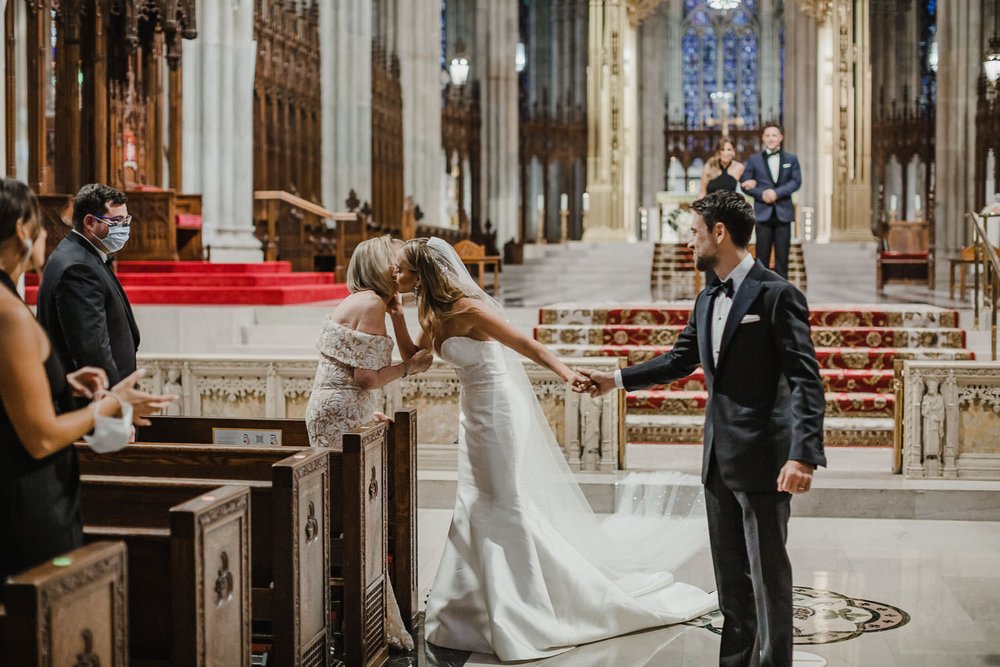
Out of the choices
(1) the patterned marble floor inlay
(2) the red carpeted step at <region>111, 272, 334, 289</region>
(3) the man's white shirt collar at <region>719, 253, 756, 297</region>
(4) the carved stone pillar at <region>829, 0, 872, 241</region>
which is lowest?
(1) the patterned marble floor inlay

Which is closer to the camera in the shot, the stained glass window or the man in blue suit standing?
the man in blue suit standing

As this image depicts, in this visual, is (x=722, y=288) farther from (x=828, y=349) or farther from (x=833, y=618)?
(x=828, y=349)

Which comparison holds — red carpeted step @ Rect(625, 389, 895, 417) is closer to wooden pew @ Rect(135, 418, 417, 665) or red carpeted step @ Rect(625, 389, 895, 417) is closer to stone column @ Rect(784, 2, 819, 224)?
wooden pew @ Rect(135, 418, 417, 665)

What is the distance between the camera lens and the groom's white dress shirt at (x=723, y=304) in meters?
3.34

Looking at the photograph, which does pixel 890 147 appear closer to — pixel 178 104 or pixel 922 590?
pixel 178 104

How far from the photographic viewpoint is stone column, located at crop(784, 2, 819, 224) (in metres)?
25.3

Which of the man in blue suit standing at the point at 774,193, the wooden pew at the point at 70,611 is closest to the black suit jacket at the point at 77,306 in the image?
the wooden pew at the point at 70,611

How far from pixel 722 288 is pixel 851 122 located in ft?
54.2

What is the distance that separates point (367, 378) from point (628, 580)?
1.34 metres

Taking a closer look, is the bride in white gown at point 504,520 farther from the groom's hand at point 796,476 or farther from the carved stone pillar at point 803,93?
the carved stone pillar at point 803,93

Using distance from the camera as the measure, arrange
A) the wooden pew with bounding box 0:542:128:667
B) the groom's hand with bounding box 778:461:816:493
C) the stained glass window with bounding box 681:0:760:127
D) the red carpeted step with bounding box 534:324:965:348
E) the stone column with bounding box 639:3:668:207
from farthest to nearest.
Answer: the stained glass window with bounding box 681:0:760:127 < the stone column with bounding box 639:3:668:207 < the red carpeted step with bounding box 534:324:965:348 < the groom's hand with bounding box 778:461:816:493 < the wooden pew with bounding box 0:542:128:667

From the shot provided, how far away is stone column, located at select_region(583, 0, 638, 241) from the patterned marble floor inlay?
1518 centimetres

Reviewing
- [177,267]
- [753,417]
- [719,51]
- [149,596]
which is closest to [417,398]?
[753,417]

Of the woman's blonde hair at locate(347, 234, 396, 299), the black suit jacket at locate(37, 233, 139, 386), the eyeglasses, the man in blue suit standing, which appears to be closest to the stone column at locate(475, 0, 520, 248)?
the man in blue suit standing
